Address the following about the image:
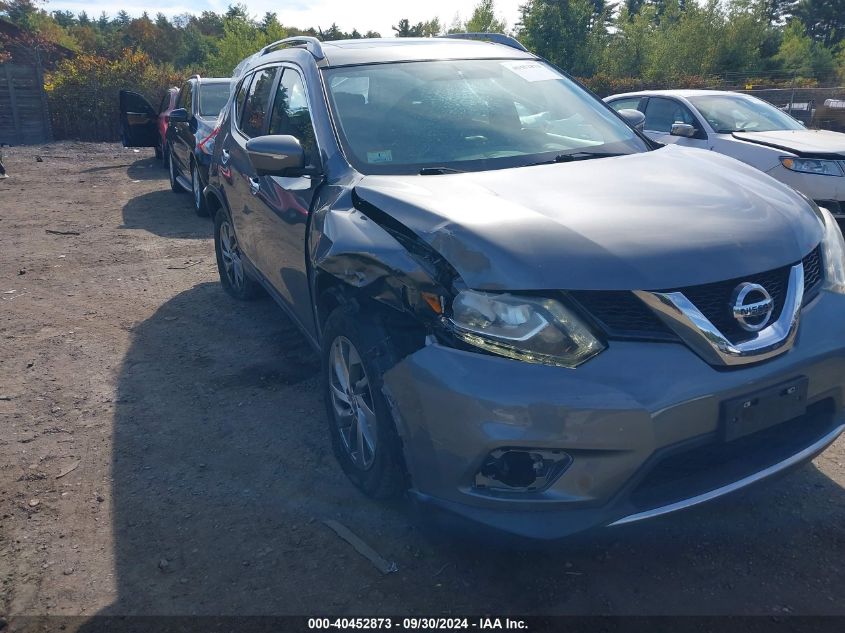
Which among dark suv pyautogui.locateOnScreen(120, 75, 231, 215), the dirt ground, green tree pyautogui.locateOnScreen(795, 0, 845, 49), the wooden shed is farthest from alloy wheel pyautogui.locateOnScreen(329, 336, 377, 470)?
green tree pyautogui.locateOnScreen(795, 0, 845, 49)

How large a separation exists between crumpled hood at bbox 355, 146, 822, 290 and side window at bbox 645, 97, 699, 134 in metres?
6.15

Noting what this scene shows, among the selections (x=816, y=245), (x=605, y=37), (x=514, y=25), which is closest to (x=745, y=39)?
(x=605, y=37)

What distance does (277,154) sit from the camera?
3338mm

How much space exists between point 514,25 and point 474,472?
5794 cm

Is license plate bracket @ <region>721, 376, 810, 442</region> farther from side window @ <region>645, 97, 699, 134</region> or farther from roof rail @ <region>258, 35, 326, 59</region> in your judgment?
side window @ <region>645, 97, 699, 134</region>

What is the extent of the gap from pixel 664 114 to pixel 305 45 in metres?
6.19

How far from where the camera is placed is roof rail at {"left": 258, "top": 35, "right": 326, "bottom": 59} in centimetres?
397

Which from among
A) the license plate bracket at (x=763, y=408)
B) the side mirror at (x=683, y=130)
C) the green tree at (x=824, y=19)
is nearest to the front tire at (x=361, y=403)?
the license plate bracket at (x=763, y=408)

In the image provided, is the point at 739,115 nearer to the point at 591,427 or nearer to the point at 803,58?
the point at 591,427

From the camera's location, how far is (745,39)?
47.2 m

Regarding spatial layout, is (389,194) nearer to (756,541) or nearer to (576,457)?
(576,457)

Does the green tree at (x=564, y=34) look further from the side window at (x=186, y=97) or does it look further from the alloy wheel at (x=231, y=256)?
the alloy wheel at (x=231, y=256)

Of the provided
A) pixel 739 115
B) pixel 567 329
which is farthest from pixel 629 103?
pixel 567 329

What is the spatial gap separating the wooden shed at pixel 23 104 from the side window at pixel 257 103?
1903 centimetres
